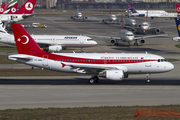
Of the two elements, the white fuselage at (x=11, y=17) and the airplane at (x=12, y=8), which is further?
the airplane at (x=12, y=8)

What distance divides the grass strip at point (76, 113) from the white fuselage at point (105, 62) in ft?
40.6

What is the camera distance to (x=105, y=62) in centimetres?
4141

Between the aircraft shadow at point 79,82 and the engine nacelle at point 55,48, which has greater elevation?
the engine nacelle at point 55,48

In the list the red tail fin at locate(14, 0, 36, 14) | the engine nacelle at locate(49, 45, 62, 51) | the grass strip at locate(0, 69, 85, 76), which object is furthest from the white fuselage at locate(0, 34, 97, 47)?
the red tail fin at locate(14, 0, 36, 14)

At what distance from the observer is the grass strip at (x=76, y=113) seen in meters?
24.5

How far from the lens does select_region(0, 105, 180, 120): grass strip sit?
24469mm

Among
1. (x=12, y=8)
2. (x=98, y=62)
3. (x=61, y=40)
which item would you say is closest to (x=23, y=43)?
(x=98, y=62)

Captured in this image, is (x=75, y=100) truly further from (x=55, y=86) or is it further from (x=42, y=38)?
(x=42, y=38)

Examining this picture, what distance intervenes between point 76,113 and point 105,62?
52.3 ft

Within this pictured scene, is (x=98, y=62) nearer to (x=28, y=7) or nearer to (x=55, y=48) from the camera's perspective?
(x=55, y=48)

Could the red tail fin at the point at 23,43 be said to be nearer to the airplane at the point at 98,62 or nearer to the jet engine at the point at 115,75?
the airplane at the point at 98,62

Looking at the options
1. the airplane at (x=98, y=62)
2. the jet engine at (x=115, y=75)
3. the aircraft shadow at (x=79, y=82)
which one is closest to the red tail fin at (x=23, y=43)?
the airplane at (x=98, y=62)

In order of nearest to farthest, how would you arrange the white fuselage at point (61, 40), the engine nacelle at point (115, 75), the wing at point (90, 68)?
the engine nacelle at point (115, 75), the wing at point (90, 68), the white fuselage at point (61, 40)

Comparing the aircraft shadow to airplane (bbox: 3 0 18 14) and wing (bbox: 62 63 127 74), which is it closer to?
wing (bbox: 62 63 127 74)
